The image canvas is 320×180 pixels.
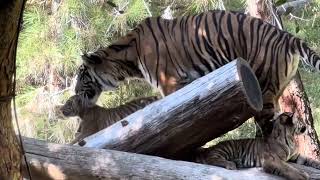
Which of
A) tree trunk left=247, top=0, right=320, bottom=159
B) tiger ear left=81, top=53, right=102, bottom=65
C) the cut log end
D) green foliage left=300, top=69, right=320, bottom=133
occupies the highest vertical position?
the cut log end

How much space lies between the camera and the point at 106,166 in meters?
3.45

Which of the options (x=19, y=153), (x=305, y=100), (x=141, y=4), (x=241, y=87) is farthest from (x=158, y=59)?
(x=141, y=4)

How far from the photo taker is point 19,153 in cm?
220

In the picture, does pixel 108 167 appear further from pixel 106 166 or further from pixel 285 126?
pixel 285 126

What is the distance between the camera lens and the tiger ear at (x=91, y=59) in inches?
179

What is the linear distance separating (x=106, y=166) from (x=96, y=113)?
99 cm

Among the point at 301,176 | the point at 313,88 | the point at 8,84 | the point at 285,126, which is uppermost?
the point at 8,84

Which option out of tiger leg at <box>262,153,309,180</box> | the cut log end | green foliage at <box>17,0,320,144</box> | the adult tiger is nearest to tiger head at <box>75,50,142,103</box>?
the adult tiger

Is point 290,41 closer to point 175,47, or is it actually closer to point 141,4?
point 175,47

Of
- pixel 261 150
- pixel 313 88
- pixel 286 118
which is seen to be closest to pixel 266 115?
pixel 286 118

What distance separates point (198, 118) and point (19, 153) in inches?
56.0

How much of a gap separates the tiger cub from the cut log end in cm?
31

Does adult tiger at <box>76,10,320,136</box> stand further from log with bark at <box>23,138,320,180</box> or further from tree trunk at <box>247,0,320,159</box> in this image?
tree trunk at <box>247,0,320,159</box>

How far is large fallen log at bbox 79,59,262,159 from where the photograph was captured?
3.39 metres
